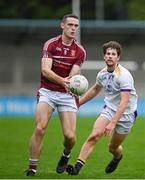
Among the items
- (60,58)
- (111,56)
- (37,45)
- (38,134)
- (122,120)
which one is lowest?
(37,45)

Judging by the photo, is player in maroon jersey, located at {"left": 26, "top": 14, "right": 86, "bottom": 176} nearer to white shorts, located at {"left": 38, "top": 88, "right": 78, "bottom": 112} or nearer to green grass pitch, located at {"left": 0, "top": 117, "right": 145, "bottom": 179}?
white shorts, located at {"left": 38, "top": 88, "right": 78, "bottom": 112}

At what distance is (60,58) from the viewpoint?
46.4ft

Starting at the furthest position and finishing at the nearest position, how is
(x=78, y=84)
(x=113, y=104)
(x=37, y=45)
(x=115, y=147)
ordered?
(x=37, y=45), (x=115, y=147), (x=113, y=104), (x=78, y=84)

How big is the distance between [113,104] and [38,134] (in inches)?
51.5

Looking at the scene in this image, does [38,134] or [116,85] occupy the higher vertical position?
[116,85]

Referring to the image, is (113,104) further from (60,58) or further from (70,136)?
(60,58)

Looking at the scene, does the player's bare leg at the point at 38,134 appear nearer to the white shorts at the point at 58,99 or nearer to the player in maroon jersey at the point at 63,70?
the player in maroon jersey at the point at 63,70

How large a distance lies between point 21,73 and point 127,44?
7.11 m

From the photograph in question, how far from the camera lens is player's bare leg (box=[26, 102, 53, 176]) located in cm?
1370

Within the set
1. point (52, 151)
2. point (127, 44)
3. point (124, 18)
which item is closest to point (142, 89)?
point (127, 44)

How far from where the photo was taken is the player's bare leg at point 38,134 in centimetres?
1370

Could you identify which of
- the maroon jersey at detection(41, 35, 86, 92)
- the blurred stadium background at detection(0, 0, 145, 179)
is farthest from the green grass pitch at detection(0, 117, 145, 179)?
the blurred stadium background at detection(0, 0, 145, 179)

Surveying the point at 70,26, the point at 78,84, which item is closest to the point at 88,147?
the point at 78,84

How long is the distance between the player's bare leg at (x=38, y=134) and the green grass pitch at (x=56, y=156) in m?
0.17
